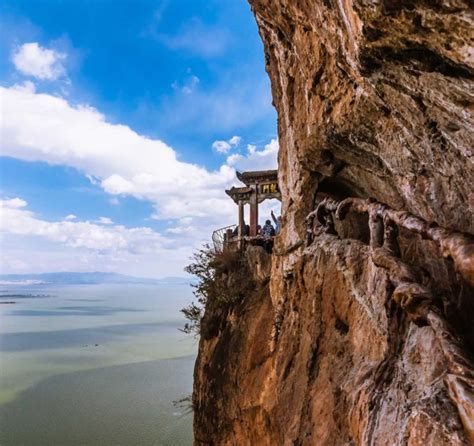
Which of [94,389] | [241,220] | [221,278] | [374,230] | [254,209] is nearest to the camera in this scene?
[374,230]

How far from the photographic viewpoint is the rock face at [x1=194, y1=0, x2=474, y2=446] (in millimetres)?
2938

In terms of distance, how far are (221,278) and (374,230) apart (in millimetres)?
9703

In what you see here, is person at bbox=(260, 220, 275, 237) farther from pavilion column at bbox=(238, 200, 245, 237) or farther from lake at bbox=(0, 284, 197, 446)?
lake at bbox=(0, 284, 197, 446)

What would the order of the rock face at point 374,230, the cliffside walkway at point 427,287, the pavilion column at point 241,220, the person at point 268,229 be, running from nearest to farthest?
1. the cliffside walkway at point 427,287
2. the rock face at point 374,230
3. the person at point 268,229
4. the pavilion column at point 241,220

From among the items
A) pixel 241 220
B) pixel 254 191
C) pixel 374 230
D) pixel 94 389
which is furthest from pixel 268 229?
pixel 94 389

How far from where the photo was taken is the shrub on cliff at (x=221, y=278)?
1261 centimetres

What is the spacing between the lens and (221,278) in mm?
14094

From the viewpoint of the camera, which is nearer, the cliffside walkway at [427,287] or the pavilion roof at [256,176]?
the cliffside walkway at [427,287]

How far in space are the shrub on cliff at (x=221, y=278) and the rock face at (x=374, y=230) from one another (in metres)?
3.47

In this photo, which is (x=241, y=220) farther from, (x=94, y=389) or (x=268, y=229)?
(x=94, y=389)

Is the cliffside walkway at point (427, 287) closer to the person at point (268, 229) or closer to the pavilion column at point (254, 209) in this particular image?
the person at point (268, 229)

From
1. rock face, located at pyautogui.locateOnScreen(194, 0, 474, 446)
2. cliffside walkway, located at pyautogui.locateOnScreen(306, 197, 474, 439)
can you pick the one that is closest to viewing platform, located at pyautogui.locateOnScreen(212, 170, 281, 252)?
rock face, located at pyautogui.locateOnScreen(194, 0, 474, 446)

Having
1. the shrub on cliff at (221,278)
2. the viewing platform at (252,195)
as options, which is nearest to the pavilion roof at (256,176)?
the viewing platform at (252,195)

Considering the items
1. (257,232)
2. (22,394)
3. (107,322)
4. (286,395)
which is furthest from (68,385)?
(107,322)
